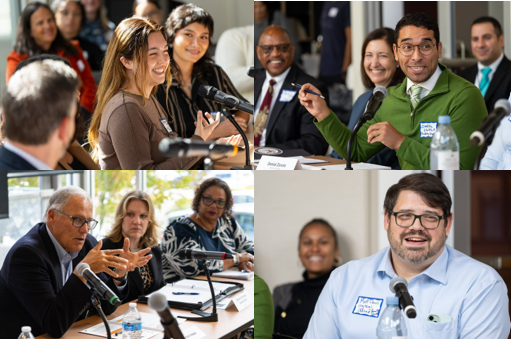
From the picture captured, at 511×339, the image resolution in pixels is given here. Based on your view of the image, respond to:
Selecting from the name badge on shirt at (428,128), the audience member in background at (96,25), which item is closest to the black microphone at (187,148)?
the name badge on shirt at (428,128)

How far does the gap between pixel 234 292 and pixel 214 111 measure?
0.94 meters

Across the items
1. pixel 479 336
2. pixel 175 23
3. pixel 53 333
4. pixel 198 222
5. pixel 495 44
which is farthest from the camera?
pixel 495 44

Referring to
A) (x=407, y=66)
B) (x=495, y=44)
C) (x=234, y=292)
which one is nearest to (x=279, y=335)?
(x=234, y=292)

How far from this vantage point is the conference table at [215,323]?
2410 mm

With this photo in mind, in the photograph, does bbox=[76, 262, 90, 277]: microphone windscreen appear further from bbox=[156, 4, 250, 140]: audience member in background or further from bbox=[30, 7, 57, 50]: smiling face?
bbox=[30, 7, 57, 50]: smiling face

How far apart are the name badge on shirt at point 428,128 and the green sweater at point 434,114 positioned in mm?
14

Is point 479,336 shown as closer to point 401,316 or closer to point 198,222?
point 401,316

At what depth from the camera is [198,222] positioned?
2.70 m

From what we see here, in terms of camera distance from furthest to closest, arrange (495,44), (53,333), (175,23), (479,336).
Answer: (495,44)
(175,23)
(53,333)
(479,336)

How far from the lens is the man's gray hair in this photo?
249cm

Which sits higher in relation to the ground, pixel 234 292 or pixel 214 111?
pixel 214 111

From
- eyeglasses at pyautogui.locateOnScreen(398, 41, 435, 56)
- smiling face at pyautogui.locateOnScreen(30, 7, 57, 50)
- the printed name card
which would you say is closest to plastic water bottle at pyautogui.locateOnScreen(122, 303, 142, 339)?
the printed name card

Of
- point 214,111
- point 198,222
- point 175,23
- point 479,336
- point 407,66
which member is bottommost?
point 479,336

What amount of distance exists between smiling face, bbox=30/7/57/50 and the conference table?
4.78 ft
